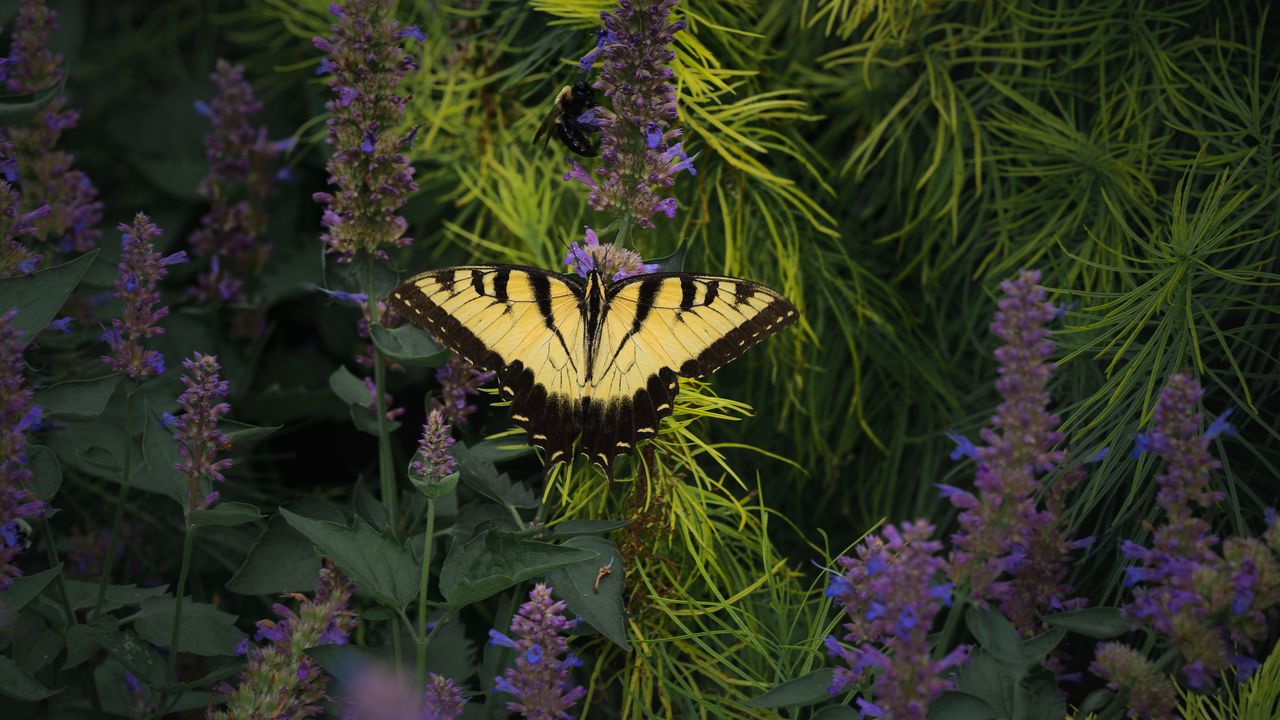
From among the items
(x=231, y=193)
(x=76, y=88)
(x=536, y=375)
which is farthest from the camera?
(x=76, y=88)

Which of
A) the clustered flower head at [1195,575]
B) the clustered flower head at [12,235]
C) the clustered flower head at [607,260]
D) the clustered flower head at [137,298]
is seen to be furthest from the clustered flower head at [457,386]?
Answer: the clustered flower head at [1195,575]

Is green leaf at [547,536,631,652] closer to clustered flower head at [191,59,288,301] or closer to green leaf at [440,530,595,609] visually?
green leaf at [440,530,595,609]

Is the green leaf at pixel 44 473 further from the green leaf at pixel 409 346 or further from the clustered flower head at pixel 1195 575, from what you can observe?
the clustered flower head at pixel 1195 575

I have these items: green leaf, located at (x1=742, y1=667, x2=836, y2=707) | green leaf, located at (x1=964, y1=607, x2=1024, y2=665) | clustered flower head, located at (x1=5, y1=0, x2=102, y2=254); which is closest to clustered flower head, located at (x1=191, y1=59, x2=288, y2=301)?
clustered flower head, located at (x1=5, y1=0, x2=102, y2=254)

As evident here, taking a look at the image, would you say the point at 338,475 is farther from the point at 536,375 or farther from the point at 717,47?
the point at 717,47

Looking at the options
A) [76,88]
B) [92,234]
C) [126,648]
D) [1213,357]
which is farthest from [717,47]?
[76,88]
